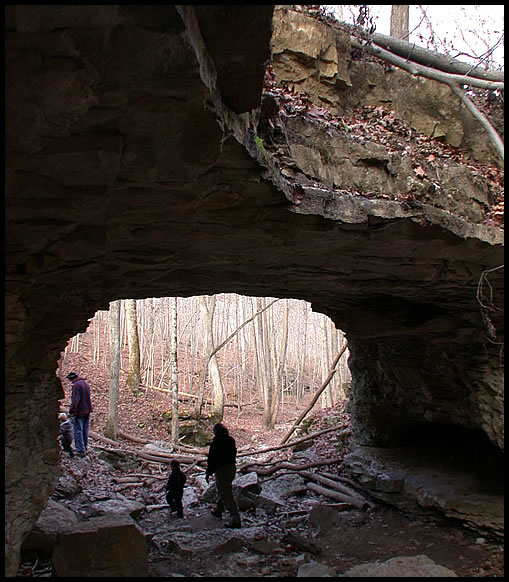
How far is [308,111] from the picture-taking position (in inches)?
175

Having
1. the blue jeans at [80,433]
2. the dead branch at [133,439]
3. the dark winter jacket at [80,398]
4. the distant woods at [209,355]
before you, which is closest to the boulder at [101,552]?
the dark winter jacket at [80,398]

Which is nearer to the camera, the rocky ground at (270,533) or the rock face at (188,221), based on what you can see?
the rock face at (188,221)

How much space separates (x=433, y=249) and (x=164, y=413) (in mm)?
14184

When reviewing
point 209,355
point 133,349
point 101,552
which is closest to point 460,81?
point 101,552

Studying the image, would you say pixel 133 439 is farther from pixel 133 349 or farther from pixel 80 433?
pixel 133 349

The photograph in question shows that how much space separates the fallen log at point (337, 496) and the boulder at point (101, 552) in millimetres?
4496

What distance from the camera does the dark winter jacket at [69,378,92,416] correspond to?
9.78 m

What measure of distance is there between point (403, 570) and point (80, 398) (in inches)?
298

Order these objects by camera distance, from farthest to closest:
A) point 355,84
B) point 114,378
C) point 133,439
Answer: point 114,378 < point 133,439 < point 355,84

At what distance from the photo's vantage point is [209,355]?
1773 cm

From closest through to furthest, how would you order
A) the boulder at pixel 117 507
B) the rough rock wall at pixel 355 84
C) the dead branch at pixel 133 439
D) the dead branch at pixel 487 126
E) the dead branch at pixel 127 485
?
the dead branch at pixel 487 126, the rough rock wall at pixel 355 84, the boulder at pixel 117 507, the dead branch at pixel 127 485, the dead branch at pixel 133 439

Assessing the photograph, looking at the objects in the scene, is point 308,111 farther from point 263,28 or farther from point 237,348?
point 237,348

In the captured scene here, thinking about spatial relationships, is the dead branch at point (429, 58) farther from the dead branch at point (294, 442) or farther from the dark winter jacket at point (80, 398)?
the dead branch at point (294, 442)

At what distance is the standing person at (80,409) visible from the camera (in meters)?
9.79
